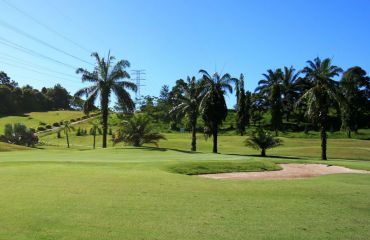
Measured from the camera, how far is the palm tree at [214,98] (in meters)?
49.3

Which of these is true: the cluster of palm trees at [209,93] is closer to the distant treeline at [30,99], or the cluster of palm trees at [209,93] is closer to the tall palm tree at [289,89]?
the tall palm tree at [289,89]

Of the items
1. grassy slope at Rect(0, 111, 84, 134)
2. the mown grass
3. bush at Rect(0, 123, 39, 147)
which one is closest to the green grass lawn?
the mown grass

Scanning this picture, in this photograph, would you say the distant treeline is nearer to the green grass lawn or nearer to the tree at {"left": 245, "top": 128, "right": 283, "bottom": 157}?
the tree at {"left": 245, "top": 128, "right": 283, "bottom": 157}

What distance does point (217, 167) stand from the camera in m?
24.1

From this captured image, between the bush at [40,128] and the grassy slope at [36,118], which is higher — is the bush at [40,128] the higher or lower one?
the lower one

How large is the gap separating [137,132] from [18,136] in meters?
29.0

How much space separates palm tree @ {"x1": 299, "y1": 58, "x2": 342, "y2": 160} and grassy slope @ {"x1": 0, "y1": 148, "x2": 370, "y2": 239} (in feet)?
86.0

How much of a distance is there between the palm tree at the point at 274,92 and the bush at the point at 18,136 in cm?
4117

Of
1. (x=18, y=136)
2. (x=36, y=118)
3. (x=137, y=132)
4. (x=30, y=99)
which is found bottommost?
(x=18, y=136)

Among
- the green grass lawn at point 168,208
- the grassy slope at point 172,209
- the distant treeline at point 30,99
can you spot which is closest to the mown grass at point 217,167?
the green grass lawn at point 168,208

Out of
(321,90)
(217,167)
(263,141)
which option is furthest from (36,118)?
(217,167)

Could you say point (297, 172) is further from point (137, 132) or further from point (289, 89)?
point (289, 89)

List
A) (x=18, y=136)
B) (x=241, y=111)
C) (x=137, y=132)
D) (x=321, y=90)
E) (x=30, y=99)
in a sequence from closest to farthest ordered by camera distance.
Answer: (x=321, y=90), (x=137, y=132), (x=18, y=136), (x=241, y=111), (x=30, y=99)

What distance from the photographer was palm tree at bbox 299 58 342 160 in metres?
40.8
